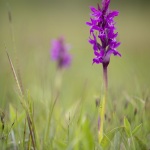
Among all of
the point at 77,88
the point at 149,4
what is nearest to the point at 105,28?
the point at 77,88

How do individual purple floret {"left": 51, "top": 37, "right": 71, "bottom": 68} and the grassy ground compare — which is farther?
individual purple floret {"left": 51, "top": 37, "right": 71, "bottom": 68}

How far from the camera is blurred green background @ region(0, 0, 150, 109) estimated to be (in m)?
4.80

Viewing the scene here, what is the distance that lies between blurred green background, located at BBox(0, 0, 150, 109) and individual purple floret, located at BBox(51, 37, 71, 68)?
0.26 meters

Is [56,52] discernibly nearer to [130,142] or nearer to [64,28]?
[130,142]

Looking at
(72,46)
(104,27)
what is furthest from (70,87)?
(104,27)

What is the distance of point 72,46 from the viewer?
8289 mm

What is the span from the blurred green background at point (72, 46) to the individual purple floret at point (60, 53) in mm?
256

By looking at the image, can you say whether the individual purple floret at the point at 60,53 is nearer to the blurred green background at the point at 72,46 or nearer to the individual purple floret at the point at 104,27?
the blurred green background at the point at 72,46

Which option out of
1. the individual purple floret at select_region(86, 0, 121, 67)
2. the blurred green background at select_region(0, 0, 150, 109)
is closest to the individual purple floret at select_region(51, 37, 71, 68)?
the blurred green background at select_region(0, 0, 150, 109)

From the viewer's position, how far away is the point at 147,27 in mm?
13852

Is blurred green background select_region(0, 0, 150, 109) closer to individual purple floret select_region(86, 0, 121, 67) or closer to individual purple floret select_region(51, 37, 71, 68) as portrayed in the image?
individual purple floret select_region(51, 37, 71, 68)

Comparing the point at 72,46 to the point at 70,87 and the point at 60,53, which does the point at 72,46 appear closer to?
the point at 70,87

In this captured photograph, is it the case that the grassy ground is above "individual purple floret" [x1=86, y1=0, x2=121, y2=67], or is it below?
below

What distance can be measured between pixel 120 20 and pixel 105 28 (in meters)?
14.7
